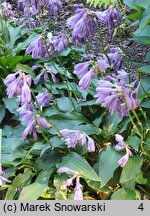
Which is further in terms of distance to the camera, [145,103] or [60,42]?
[60,42]

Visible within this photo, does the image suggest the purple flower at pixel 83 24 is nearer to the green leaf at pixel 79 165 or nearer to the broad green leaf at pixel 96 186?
the green leaf at pixel 79 165

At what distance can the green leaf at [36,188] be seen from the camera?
3.11 meters

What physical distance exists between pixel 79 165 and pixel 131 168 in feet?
1.15

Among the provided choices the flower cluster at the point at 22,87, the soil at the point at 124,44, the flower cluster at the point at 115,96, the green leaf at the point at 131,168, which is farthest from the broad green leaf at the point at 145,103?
the soil at the point at 124,44

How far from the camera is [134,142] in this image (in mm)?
3176

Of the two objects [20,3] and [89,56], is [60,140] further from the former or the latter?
[20,3]

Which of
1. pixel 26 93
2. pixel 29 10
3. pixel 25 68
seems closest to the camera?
pixel 26 93

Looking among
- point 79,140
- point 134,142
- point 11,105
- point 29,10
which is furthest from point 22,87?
point 29,10

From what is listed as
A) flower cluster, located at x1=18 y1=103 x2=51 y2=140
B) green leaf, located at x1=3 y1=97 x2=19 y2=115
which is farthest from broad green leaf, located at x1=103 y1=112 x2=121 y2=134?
green leaf, located at x1=3 y1=97 x2=19 y2=115

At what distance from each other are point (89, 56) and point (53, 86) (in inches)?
31.9

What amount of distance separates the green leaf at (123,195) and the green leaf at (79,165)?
184 millimetres

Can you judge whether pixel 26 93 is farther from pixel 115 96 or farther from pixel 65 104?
pixel 65 104

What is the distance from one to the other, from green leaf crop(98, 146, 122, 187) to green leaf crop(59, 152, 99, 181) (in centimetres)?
5

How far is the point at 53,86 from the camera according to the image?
4.15 meters
